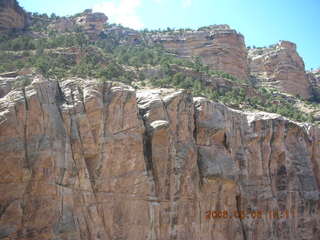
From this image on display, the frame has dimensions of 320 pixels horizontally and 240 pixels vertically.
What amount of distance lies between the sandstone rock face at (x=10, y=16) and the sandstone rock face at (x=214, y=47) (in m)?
22.1

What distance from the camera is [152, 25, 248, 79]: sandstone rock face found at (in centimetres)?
7862

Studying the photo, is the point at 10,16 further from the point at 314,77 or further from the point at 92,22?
the point at 314,77

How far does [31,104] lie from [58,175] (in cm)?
426

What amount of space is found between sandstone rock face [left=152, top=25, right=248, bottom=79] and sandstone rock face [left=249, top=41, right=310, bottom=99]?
335 inches

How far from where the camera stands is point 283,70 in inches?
3467

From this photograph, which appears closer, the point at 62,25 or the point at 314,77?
the point at 62,25

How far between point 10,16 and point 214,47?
97.7 ft

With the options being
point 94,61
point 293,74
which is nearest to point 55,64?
point 94,61
